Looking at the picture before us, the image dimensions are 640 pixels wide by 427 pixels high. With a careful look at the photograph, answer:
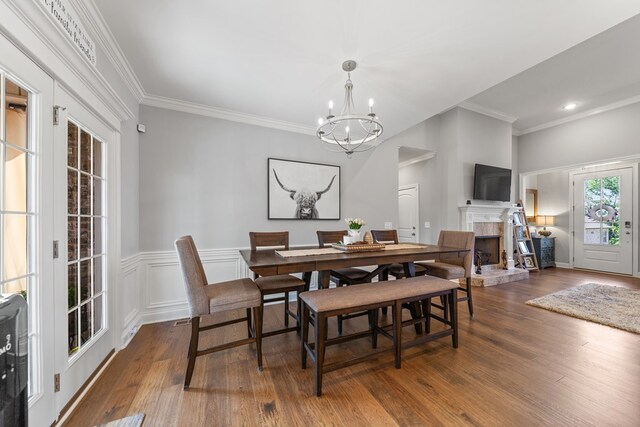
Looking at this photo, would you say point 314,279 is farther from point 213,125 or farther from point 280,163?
point 213,125

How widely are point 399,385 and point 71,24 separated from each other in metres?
3.15

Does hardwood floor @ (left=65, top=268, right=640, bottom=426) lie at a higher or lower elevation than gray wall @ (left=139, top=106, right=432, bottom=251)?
lower

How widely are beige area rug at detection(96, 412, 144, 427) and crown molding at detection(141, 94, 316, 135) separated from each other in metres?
3.00

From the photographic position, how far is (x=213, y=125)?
126 inches

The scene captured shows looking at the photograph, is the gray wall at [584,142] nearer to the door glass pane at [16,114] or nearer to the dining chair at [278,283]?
the dining chair at [278,283]

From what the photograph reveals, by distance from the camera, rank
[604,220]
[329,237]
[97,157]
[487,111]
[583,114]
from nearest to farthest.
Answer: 1. [97,157]
2. [329,237]
3. [487,111]
4. [583,114]
5. [604,220]

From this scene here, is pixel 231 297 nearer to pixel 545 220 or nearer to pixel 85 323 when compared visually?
pixel 85 323

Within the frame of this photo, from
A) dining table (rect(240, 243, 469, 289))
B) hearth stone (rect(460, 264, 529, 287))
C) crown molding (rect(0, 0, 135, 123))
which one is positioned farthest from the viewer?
hearth stone (rect(460, 264, 529, 287))

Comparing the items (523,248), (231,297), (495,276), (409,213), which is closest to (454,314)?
(231,297)

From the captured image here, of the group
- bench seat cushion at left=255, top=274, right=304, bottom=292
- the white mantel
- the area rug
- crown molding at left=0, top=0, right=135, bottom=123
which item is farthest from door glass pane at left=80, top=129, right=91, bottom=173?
the white mantel

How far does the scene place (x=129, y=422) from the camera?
1420 mm

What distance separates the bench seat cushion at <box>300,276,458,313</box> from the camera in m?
1.71

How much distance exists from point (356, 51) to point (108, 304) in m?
3.04

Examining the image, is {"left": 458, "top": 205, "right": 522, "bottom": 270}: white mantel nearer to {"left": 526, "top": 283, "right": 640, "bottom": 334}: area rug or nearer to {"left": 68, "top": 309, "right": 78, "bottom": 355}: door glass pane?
{"left": 526, "top": 283, "right": 640, "bottom": 334}: area rug
